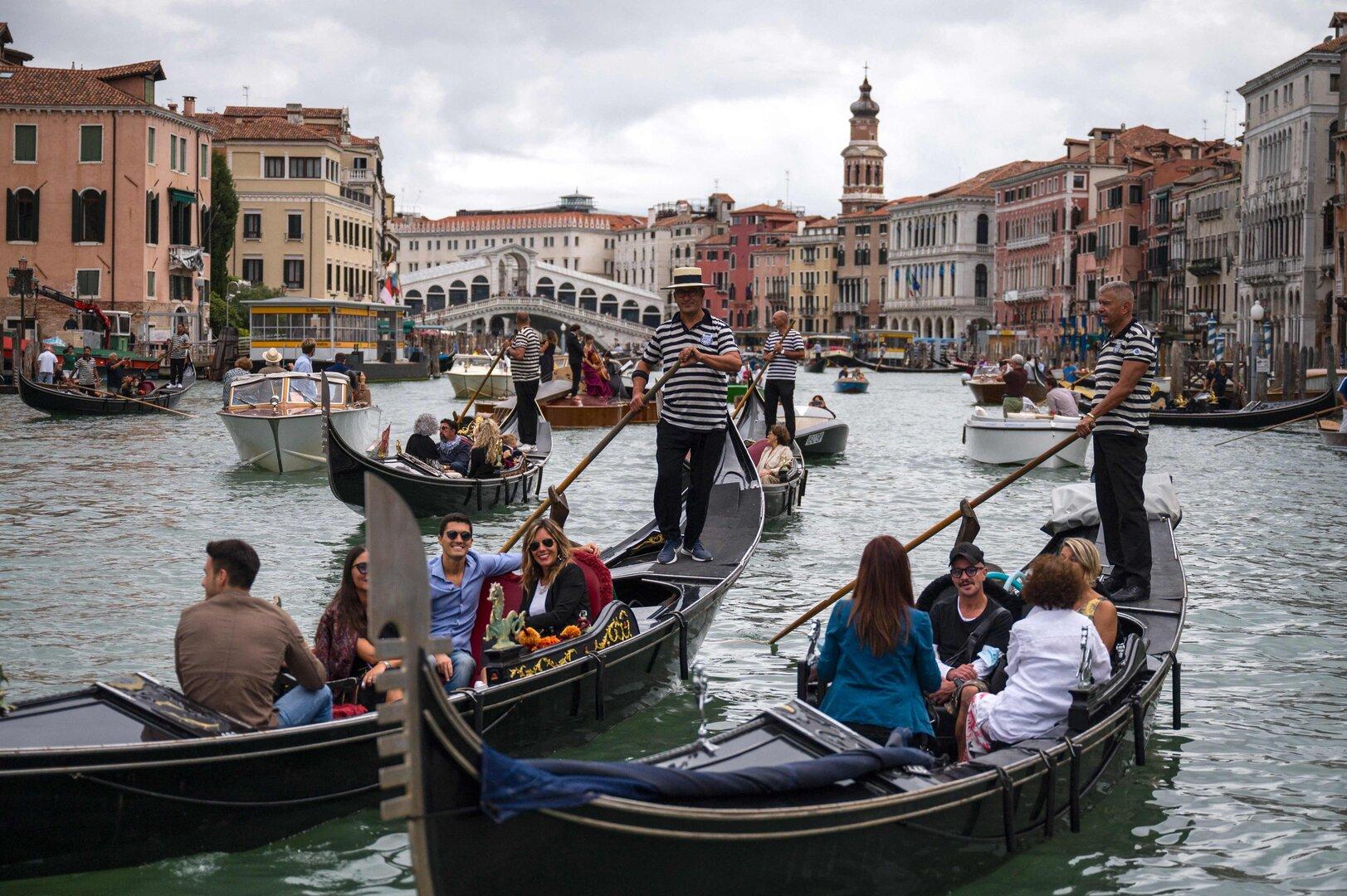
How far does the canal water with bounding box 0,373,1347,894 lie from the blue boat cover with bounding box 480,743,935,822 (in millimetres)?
750

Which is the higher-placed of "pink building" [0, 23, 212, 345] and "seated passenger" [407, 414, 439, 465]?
"pink building" [0, 23, 212, 345]

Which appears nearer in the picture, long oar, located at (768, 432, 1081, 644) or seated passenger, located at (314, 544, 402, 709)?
seated passenger, located at (314, 544, 402, 709)

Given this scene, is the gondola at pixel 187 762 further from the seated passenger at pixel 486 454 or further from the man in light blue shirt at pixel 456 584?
the seated passenger at pixel 486 454

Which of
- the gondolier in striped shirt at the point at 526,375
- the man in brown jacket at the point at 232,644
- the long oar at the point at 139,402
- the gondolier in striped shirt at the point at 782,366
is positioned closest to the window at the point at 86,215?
the long oar at the point at 139,402

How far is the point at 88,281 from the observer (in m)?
28.8

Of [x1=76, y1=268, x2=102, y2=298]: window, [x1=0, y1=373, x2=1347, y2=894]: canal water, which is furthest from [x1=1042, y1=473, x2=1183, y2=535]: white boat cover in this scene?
[x1=76, y1=268, x2=102, y2=298]: window

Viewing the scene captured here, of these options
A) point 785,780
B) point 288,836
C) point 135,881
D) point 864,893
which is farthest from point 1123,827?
point 135,881

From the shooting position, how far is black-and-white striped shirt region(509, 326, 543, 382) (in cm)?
1233

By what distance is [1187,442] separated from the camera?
18047 millimetres

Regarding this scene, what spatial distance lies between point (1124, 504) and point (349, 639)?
2.52m

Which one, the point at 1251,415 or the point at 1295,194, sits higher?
the point at 1295,194

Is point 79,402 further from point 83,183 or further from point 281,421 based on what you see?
point 83,183

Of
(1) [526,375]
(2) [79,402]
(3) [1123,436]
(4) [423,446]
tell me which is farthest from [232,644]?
(2) [79,402]

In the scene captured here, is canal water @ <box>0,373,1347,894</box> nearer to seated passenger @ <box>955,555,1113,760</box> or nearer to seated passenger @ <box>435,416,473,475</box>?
seated passenger @ <box>955,555,1113,760</box>
